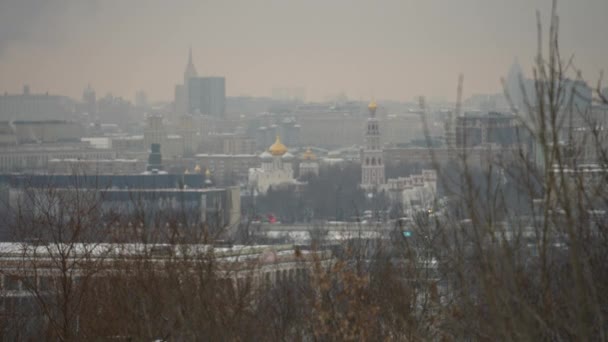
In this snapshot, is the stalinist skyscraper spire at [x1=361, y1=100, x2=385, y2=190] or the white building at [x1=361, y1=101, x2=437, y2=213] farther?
the stalinist skyscraper spire at [x1=361, y1=100, x2=385, y2=190]

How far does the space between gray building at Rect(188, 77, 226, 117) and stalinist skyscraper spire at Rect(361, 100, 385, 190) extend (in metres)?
58.1

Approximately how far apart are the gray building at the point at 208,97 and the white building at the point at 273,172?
55043mm

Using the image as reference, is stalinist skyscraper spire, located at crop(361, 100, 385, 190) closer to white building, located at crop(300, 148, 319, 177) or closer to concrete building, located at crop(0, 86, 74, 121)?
white building, located at crop(300, 148, 319, 177)

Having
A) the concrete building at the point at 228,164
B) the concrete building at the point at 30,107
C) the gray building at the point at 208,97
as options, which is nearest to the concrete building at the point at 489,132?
the concrete building at the point at 228,164

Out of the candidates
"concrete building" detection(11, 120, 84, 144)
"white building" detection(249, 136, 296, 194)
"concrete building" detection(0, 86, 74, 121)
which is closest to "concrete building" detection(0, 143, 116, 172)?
"concrete building" detection(11, 120, 84, 144)

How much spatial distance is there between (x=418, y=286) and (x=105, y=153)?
288 ft

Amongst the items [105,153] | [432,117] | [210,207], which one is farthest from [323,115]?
[210,207]

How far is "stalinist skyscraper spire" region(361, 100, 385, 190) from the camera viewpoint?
7894 cm

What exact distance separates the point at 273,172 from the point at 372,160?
4699mm

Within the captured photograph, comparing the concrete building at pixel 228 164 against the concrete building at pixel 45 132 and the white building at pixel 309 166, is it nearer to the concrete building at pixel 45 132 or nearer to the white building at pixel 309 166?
the white building at pixel 309 166

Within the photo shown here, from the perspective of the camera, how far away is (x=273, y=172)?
8181cm

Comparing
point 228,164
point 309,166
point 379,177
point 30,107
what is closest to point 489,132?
point 379,177

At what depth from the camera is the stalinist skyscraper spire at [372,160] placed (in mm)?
78938

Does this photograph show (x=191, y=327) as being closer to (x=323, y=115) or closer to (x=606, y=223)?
(x=606, y=223)
